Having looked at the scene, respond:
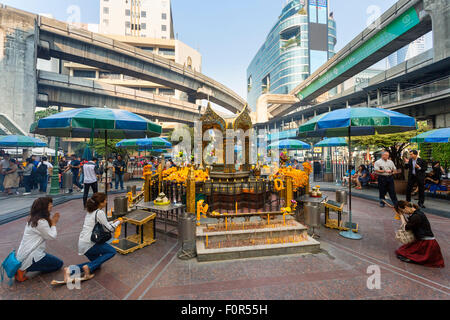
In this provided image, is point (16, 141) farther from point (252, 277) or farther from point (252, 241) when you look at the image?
point (252, 277)

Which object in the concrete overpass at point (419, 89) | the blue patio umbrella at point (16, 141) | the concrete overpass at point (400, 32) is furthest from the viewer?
the concrete overpass at point (419, 89)

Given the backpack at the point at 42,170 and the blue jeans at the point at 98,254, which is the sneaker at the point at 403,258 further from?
the backpack at the point at 42,170

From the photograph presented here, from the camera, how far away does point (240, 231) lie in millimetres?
4746

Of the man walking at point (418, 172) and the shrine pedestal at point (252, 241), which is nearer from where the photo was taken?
the shrine pedestal at point (252, 241)

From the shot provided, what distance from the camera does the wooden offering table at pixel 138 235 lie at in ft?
15.2

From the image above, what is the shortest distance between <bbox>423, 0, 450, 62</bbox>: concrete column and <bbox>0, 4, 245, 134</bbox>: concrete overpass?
710 inches

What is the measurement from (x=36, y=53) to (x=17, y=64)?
201 centimetres

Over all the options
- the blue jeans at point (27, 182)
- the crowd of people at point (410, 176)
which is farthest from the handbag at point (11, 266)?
A: the blue jeans at point (27, 182)

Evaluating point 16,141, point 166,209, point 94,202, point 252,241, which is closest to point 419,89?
point 252,241

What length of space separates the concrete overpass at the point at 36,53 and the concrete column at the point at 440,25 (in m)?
18.0

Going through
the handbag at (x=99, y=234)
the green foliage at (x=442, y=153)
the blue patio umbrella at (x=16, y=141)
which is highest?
the blue patio umbrella at (x=16, y=141)

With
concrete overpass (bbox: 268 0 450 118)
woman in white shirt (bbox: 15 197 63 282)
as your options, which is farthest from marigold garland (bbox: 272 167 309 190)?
concrete overpass (bbox: 268 0 450 118)

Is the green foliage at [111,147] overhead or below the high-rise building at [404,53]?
below

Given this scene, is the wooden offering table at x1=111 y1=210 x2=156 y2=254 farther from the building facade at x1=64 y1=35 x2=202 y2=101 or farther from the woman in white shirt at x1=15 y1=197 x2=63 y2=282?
the building facade at x1=64 y1=35 x2=202 y2=101
